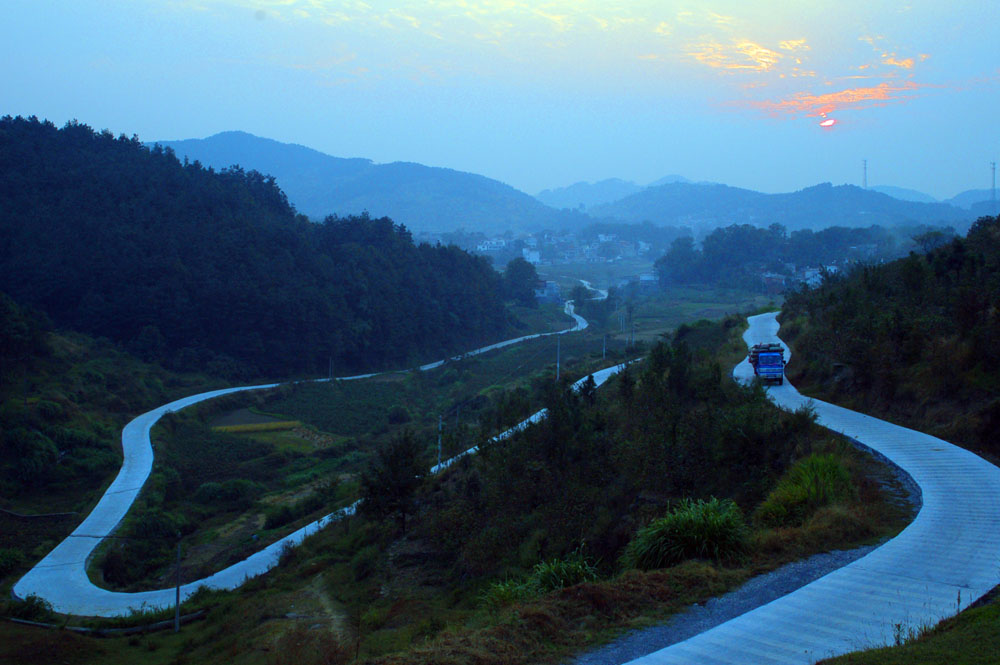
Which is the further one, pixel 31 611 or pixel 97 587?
pixel 97 587

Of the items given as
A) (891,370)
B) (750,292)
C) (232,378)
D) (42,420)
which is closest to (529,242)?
(750,292)

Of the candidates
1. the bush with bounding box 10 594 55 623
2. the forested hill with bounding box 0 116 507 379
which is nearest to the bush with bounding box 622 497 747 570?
the bush with bounding box 10 594 55 623

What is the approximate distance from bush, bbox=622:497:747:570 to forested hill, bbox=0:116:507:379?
4568 cm

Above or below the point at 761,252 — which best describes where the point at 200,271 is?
below

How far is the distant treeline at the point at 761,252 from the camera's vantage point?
85625 mm

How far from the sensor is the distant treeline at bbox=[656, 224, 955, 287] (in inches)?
3371

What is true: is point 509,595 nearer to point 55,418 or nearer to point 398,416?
point 55,418

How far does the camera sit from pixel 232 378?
49750mm

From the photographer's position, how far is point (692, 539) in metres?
8.19

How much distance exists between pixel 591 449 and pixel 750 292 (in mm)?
69665

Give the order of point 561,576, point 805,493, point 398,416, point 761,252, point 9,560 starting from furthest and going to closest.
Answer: point 761,252, point 398,416, point 9,560, point 805,493, point 561,576

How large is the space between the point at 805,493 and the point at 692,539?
83.2 inches

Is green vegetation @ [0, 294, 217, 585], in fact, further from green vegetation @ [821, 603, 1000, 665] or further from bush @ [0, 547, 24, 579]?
green vegetation @ [821, 603, 1000, 665]

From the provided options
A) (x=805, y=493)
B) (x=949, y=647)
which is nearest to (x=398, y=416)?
(x=805, y=493)
